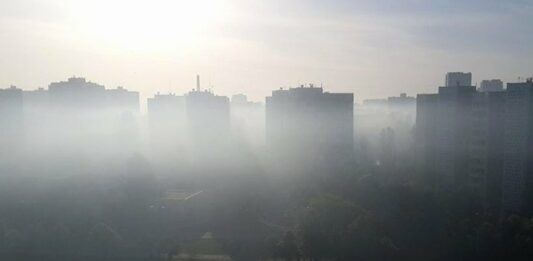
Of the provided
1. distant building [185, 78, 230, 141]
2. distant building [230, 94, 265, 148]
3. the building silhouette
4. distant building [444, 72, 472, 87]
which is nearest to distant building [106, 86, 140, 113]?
distant building [185, 78, 230, 141]

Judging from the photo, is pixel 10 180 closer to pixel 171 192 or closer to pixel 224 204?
pixel 171 192

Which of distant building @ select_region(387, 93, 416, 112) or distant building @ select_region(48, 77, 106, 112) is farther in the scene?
distant building @ select_region(387, 93, 416, 112)

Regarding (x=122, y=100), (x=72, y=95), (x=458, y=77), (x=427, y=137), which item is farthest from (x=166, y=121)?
(x=427, y=137)

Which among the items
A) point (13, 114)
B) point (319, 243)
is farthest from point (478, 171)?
point (13, 114)

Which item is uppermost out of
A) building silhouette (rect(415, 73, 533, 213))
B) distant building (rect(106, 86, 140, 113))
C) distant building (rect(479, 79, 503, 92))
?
distant building (rect(479, 79, 503, 92))

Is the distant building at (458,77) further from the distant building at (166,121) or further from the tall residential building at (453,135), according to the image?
the distant building at (166,121)

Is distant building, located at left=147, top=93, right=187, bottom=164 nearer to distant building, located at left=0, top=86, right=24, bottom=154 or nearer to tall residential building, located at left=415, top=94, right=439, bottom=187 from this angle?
distant building, located at left=0, top=86, right=24, bottom=154
